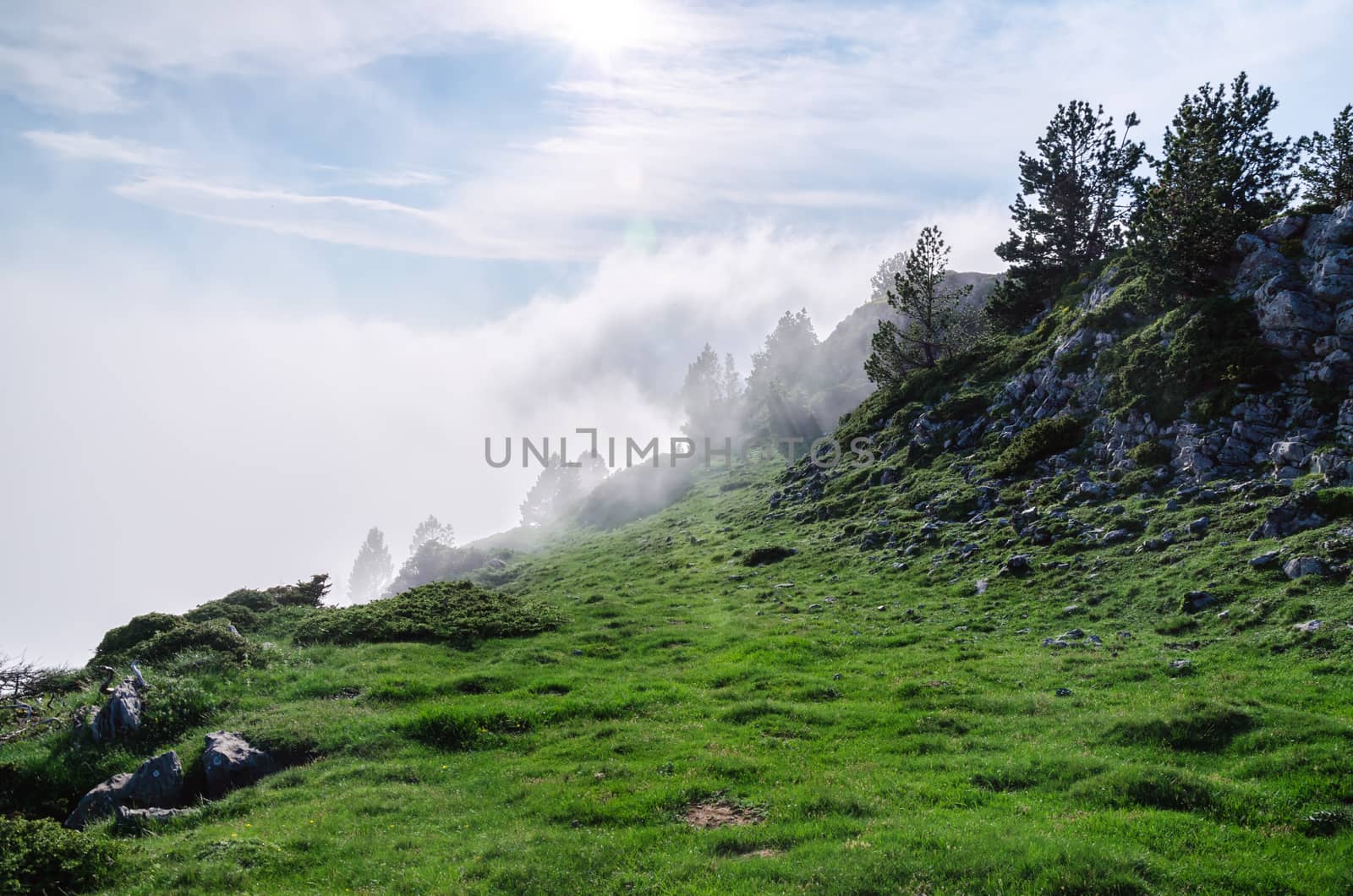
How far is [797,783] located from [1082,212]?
67528mm

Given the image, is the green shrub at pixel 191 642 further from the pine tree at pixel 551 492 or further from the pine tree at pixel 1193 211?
the pine tree at pixel 551 492

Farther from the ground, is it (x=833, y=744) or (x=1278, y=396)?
(x=1278, y=396)

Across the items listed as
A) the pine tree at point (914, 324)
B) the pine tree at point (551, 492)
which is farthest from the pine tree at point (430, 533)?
the pine tree at point (914, 324)

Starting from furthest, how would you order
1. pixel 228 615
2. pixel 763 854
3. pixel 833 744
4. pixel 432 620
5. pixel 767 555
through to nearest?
1. pixel 767 555
2. pixel 228 615
3. pixel 432 620
4. pixel 833 744
5. pixel 763 854

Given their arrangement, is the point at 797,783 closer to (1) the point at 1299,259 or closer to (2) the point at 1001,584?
(2) the point at 1001,584

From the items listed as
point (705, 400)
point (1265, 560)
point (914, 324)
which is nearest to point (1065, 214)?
point (914, 324)

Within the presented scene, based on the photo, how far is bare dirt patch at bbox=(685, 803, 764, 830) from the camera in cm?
1430

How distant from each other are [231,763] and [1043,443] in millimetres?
38919

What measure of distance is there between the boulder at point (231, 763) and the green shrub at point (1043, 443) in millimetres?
36696

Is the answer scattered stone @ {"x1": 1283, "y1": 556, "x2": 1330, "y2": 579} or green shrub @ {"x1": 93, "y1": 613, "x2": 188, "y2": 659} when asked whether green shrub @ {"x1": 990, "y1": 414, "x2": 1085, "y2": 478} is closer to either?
scattered stone @ {"x1": 1283, "y1": 556, "x2": 1330, "y2": 579}

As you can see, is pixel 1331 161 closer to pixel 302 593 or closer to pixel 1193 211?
pixel 1193 211

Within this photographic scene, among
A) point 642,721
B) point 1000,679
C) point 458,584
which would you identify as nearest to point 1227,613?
point 1000,679

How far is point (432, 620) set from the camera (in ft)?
102

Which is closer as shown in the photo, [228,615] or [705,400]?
[228,615]
